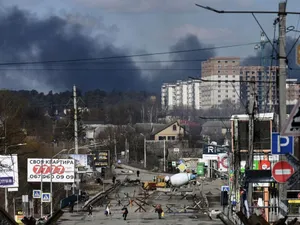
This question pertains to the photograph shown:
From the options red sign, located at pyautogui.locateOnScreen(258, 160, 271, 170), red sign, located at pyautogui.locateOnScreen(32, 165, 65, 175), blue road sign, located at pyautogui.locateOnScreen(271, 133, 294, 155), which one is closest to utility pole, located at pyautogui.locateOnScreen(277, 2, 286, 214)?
blue road sign, located at pyautogui.locateOnScreen(271, 133, 294, 155)

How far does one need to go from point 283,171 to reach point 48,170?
44.8m

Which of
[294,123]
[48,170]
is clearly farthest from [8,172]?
[294,123]

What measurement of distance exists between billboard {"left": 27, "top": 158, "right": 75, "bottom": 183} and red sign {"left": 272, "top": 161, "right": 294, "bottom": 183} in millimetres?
43335

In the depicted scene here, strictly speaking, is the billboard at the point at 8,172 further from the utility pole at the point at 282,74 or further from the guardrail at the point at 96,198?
the utility pole at the point at 282,74

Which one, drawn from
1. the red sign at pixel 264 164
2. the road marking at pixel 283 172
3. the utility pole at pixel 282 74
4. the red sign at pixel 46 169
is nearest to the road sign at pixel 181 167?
the red sign at pixel 46 169

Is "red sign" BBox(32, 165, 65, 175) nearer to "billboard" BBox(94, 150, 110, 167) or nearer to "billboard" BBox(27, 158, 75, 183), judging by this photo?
"billboard" BBox(27, 158, 75, 183)

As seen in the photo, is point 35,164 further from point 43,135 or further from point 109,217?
point 43,135

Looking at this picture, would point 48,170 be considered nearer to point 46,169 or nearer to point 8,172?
point 46,169

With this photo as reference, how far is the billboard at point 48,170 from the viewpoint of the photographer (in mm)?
64812

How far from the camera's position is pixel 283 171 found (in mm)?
22359

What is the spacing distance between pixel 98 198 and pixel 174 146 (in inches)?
3567

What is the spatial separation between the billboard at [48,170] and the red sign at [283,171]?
142 ft

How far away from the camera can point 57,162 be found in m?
65.4

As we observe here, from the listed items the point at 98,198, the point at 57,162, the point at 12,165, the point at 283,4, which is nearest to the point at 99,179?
the point at 98,198
